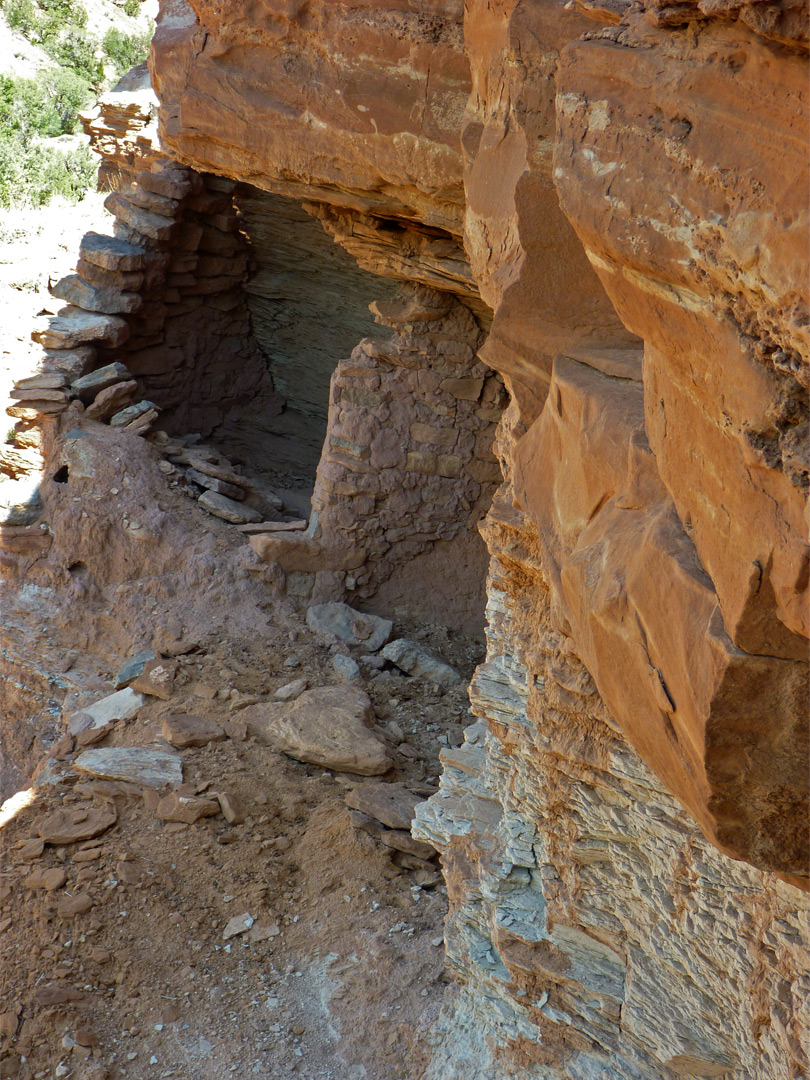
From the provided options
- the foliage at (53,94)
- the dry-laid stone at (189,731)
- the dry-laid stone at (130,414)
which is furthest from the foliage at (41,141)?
the dry-laid stone at (189,731)

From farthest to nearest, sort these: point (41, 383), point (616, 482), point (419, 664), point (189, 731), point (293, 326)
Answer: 1. point (293, 326)
2. point (41, 383)
3. point (419, 664)
4. point (189, 731)
5. point (616, 482)

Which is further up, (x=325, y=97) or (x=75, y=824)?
(x=325, y=97)

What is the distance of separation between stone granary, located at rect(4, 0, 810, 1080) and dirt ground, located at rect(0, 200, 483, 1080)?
14.6 inches

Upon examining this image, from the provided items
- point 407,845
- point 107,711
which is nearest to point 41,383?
point 107,711

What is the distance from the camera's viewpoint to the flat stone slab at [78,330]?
21.0 ft

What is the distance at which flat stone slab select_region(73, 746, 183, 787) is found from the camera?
170 inches

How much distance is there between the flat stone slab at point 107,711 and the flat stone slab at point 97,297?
291 centimetres

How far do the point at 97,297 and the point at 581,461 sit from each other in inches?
218

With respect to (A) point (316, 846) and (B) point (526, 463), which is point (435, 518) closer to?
(A) point (316, 846)

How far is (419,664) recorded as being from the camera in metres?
5.29

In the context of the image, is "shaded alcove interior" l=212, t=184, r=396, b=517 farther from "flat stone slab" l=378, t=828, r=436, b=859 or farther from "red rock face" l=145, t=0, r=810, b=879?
"red rock face" l=145, t=0, r=810, b=879

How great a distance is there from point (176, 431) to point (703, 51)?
6.18m

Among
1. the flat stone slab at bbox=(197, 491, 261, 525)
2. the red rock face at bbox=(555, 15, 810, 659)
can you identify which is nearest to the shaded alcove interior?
the flat stone slab at bbox=(197, 491, 261, 525)

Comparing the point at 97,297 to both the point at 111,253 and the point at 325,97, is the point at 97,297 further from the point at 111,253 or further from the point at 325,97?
the point at 325,97
